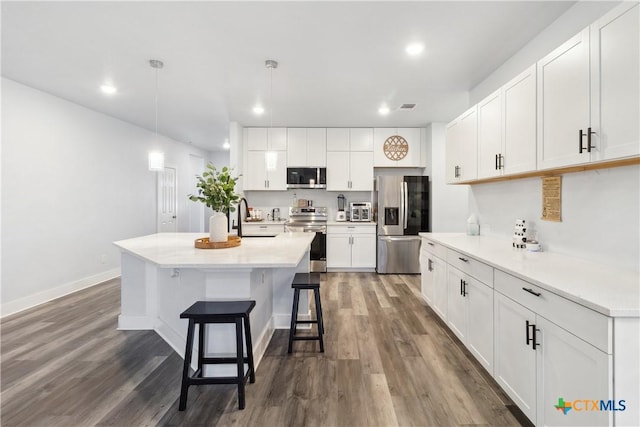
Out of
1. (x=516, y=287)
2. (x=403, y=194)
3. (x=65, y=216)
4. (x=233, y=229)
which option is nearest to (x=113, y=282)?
(x=65, y=216)

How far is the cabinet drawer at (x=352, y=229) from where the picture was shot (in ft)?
17.8

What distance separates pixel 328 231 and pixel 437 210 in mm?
1906

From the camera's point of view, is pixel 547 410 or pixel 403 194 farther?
pixel 403 194

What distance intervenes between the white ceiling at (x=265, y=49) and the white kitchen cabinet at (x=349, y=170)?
1.25 m

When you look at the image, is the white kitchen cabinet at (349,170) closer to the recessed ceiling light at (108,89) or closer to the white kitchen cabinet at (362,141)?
the white kitchen cabinet at (362,141)

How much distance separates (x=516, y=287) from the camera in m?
1.74

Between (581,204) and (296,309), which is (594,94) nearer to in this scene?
(581,204)

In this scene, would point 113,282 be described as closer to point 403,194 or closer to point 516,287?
point 403,194

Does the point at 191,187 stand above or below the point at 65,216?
above

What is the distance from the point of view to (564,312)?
137 centimetres

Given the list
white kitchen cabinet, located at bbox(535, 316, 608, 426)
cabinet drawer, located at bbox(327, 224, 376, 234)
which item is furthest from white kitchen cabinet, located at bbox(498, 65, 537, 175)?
cabinet drawer, located at bbox(327, 224, 376, 234)

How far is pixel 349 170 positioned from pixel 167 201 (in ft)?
13.0

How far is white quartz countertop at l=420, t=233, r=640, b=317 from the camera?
1.19 meters

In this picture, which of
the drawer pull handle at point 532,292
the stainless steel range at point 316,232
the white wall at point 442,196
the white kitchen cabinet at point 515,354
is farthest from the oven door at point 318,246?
the drawer pull handle at point 532,292
